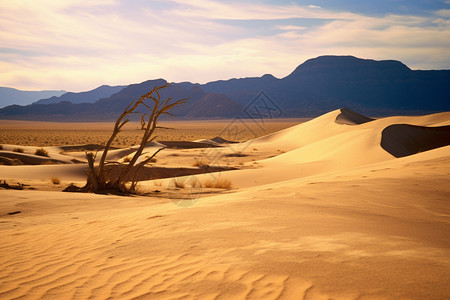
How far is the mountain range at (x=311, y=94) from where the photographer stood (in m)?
125

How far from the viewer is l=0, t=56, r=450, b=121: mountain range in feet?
411

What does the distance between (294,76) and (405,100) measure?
5049cm

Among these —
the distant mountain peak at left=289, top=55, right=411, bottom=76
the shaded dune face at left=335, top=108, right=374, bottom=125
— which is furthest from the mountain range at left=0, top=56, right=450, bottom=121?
the shaded dune face at left=335, top=108, right=374, bottom=125

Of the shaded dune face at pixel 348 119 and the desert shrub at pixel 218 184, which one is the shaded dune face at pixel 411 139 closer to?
the desert shrub at pixel 218 184

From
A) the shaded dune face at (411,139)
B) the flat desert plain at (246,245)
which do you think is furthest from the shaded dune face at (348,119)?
the flat desert plain at (246,245)

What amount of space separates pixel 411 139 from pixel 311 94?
13642cm

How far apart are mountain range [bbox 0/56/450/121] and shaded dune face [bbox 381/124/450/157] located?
8754 cm

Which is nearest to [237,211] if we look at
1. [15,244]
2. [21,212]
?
[15,244]

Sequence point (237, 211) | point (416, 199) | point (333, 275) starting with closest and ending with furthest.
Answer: point (333, 275) < point (237, 211) < point (416, 199)

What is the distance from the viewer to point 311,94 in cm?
14988

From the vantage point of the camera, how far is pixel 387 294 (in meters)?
2.26

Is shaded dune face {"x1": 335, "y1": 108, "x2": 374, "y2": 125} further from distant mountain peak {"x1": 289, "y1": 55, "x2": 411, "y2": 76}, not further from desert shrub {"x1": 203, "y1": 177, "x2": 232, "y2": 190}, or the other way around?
distant mountain peak {"x1": 289, "y1": 55, "x2": 411, "y2": 76}

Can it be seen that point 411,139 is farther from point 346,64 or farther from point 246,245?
point 346,64

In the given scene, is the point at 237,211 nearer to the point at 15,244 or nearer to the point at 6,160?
the point at 15,244
